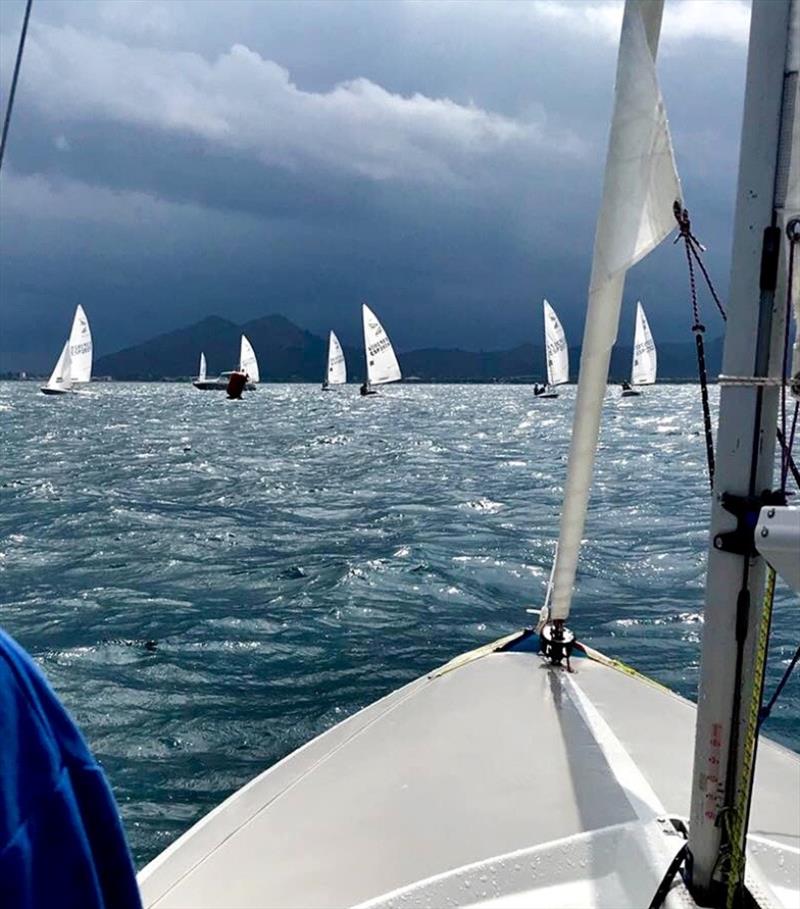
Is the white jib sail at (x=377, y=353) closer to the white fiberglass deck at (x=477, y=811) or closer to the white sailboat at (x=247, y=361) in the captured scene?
the white sailboat at (x=247, y=361)

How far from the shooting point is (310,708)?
5.62 metres

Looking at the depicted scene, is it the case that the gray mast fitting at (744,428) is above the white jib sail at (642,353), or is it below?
below

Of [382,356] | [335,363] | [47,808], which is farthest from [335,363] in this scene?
[47,808]

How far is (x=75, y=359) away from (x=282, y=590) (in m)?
56.2

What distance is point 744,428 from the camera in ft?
6.57

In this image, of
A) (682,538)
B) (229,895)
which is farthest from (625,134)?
(682,538)

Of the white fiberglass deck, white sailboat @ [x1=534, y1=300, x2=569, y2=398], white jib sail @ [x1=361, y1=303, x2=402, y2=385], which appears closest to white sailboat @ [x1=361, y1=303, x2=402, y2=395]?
white jib sail @ [x1=361, y1=303, x2=402, y2=385]

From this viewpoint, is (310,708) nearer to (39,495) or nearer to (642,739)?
(642,739)

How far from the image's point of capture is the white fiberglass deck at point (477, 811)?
7.97 ft

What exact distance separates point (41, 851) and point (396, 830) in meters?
2.13

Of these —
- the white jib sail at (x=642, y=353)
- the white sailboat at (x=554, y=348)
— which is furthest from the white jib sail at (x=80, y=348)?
the white jib sail at (x=642, y=353)

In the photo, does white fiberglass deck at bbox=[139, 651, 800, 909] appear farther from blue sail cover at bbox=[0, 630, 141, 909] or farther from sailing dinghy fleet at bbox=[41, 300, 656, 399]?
sailing dinghy fleet at bbox=[41, 300, 656, 399]

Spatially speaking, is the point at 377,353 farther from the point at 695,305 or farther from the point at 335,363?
the point at 695,305

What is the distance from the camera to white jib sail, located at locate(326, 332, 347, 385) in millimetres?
69375
